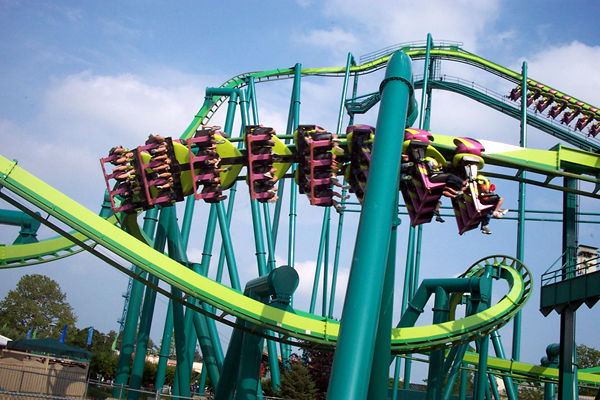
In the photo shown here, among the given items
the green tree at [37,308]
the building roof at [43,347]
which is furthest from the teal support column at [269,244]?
the green tree at [37,308]

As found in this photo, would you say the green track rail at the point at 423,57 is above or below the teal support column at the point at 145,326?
above

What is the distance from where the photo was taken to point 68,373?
11469 mm

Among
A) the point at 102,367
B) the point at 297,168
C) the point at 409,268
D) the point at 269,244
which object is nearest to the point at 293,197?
the point at 269,244

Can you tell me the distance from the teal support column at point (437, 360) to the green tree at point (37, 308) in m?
30.2

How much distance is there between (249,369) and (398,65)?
11.9 feet

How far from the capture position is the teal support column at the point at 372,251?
11.9 feet

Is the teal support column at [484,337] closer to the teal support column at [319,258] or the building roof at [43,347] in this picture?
the teal support column at [319,258]

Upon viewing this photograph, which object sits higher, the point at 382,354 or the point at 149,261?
the point at 149,261

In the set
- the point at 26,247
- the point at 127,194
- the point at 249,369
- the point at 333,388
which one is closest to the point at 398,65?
the point at 333,388

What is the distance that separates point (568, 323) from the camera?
759 cm

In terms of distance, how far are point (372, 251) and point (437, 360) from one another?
547cm

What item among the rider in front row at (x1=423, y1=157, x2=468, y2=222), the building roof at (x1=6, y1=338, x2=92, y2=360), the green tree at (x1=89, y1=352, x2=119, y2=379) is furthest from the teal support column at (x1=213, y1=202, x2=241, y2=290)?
the green tree at (x1=89, y1=352, x2=119, y2=379)

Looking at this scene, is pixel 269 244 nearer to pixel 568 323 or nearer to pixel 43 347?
pixel 568 323

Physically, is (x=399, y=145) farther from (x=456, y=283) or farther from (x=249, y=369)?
(x=456, y=283)
